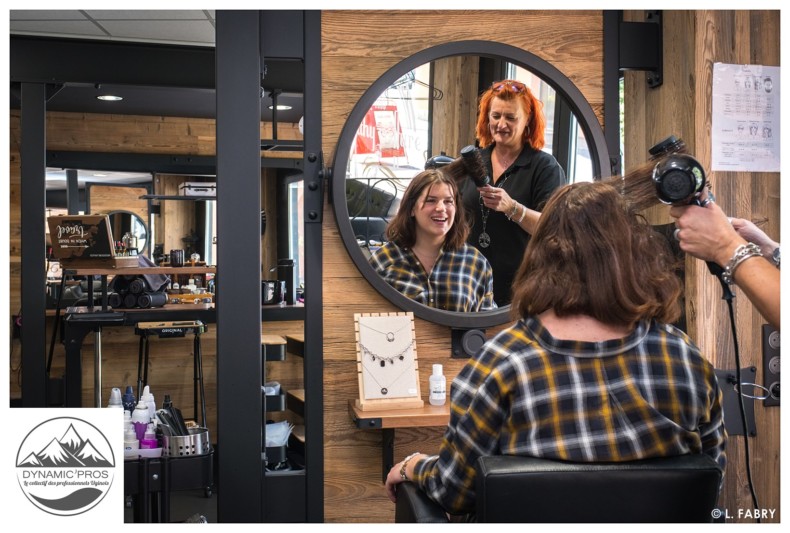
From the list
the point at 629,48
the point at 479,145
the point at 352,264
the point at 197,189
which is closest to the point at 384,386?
the point at 352,264

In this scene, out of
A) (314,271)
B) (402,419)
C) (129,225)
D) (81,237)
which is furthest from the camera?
(129,225)

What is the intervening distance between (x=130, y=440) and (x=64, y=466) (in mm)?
541

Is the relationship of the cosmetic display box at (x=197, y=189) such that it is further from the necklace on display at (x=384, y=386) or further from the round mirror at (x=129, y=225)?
the necklace on display at (x=384, y=386)

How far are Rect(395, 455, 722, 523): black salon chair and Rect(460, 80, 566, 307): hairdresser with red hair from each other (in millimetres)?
978

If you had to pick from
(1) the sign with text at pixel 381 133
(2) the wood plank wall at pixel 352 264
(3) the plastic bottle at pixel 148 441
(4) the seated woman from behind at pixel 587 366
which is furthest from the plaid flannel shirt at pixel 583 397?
(3) the plastic bottle at pixel 148 441

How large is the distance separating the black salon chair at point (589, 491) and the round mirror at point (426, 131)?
0.93 metres

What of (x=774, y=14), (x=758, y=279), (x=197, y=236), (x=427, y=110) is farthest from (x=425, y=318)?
(x=197, y=236)

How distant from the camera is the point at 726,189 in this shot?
211 centimetres

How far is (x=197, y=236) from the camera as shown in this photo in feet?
27.1

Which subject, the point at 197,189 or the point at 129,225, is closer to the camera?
the point at 197,189

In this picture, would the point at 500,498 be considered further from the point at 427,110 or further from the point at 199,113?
the point at 199,113

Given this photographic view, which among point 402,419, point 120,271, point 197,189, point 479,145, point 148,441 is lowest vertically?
point 148,441

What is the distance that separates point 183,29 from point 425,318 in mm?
3222

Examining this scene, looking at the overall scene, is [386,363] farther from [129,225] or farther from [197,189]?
[129,225]
